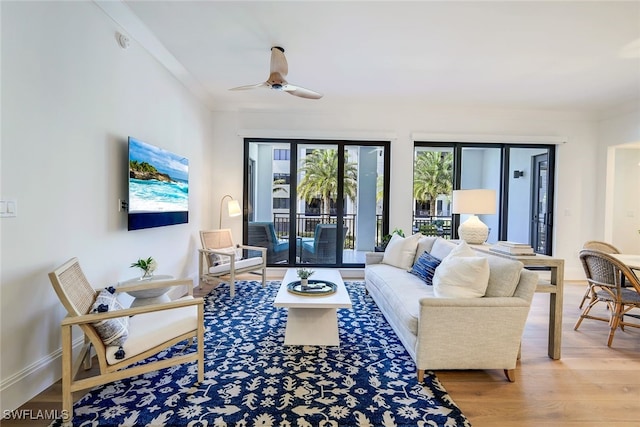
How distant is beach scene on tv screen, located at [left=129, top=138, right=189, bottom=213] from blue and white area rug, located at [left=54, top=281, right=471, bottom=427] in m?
1.42

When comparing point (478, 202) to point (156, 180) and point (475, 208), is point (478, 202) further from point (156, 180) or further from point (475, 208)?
point (156, 180)

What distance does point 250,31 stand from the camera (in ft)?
9.20

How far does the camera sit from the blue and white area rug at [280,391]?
5.73 ft

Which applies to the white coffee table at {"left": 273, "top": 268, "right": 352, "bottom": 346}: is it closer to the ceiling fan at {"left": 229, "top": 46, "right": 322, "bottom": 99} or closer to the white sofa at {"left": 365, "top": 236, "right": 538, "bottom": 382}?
the white sofa at {"left": 365, "top": 236, "right": 538, "bottom": 382}

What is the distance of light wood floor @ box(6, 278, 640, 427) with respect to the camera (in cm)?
181

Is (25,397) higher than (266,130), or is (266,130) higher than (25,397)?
(266,130)

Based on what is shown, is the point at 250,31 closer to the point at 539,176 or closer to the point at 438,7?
the point at 438,7

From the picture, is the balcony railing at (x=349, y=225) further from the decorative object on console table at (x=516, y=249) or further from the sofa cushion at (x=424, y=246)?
the decorative object on console table at (x=516, y=249)

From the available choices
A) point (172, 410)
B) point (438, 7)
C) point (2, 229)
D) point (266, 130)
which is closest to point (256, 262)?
point (266, 130)

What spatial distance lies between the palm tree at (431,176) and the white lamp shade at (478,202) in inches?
77.4

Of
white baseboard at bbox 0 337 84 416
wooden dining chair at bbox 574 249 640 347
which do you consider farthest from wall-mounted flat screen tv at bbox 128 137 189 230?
wooden dining chair at bbox 574 249 640 347

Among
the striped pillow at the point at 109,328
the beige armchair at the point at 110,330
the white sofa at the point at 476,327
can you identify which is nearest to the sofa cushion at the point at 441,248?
the white sofa at the point at 476,327

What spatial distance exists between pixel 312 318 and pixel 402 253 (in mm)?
1565

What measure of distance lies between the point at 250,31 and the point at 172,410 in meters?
3.04
